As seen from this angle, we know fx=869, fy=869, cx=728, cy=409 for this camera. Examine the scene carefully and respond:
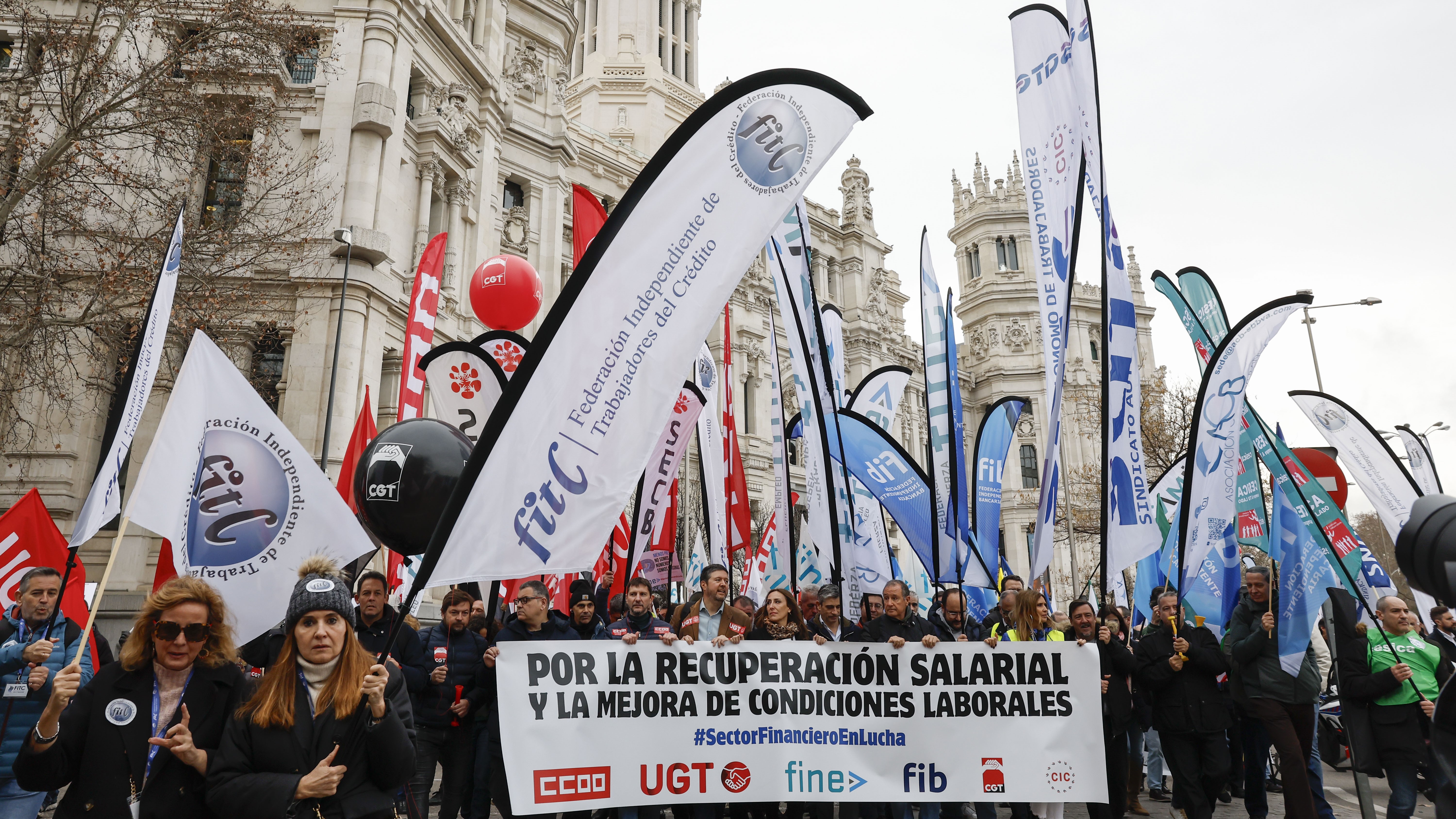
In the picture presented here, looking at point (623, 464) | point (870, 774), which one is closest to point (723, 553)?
point (870, 774)

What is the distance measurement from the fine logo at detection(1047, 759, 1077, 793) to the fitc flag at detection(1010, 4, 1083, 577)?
6.97 feet

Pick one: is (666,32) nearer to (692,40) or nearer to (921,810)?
(692,40)

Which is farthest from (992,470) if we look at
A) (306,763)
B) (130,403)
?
(306,763)

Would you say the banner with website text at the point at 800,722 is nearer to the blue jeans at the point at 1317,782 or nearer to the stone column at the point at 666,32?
the blue jeans at the point at 1317,782

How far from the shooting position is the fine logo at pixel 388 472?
624 cm

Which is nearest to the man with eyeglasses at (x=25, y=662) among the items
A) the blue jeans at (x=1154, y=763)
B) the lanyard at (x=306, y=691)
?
the lanyard at (x=306, y=691)

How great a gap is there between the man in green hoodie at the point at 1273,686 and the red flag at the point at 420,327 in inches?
324

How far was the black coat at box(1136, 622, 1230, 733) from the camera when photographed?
6.73 m

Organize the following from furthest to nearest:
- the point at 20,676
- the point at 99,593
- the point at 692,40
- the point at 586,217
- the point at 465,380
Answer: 1. the point at 692,40
2. the point at 586,217
3. the point at 465,380
4. the point at 20,676
5. the point at 99,593

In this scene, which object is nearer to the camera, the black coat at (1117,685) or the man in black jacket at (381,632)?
the man in black jacket at (381,632)

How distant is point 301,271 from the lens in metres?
20.3

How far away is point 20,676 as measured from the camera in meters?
4.93

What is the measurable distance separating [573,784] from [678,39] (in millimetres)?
56478

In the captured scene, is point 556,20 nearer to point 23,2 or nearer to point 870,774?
point 23,2
